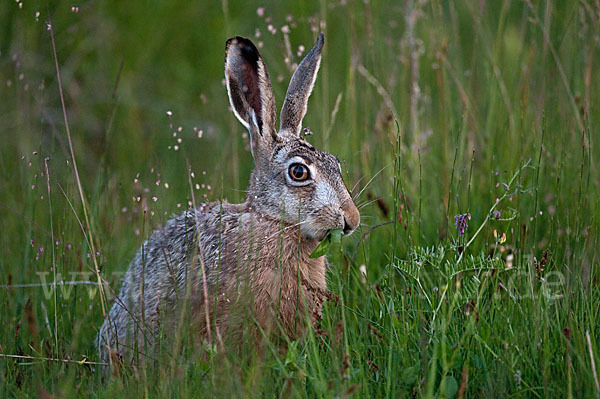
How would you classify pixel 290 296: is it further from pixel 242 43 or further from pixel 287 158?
pixel 242 43

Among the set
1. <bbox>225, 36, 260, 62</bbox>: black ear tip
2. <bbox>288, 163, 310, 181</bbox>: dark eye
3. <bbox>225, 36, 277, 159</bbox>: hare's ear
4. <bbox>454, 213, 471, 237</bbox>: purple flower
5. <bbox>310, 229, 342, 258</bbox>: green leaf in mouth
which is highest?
<bbox>225, 36, 260, 62</bbox>: black ear tip

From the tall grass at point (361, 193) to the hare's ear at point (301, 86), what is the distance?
166 mm

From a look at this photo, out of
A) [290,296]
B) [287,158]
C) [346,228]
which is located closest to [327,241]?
[346,228]

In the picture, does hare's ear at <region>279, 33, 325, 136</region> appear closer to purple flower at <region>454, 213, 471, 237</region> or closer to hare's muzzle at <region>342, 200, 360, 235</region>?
hare's muzzle at <region>342, 200, 360, 235</region>

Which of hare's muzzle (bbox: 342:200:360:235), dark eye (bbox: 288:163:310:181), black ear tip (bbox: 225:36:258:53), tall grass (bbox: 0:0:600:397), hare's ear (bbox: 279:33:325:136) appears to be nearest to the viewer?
tall grass (bbox: 0:0:600:397)

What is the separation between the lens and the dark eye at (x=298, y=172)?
4.01 metres

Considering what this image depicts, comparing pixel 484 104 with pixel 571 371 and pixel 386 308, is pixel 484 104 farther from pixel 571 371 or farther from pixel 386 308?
pixel 571 371

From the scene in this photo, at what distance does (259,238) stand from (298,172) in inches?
14.8

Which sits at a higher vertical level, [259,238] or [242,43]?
[242,43]

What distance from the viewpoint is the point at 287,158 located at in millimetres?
4125

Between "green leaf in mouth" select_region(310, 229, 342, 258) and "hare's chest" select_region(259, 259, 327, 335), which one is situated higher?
"green leaf in mouth" select_region(310, 229, 342, 258)

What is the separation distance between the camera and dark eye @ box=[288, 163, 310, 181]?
158 inches

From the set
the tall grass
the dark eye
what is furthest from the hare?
the tall grass

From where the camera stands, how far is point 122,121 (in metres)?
7.25
